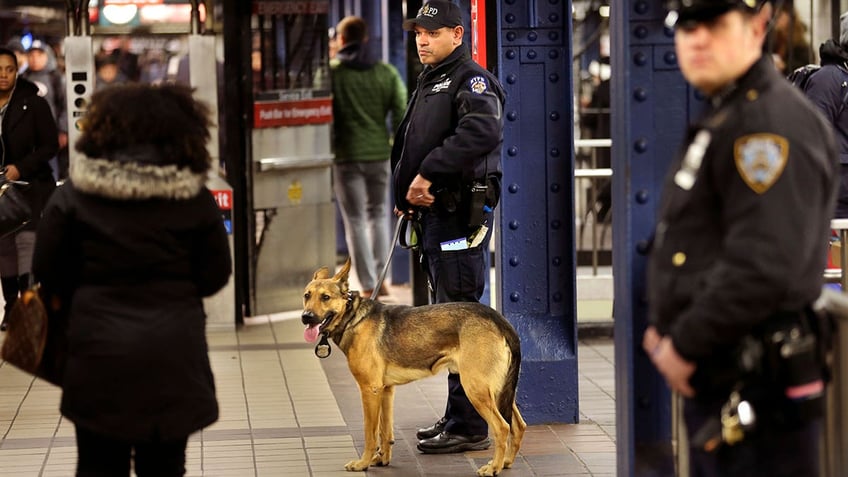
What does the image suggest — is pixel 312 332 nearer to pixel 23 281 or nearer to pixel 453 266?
pixel 453 266

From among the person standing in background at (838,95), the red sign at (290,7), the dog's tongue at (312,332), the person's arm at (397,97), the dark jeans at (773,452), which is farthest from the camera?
the person's arm at (397,97)

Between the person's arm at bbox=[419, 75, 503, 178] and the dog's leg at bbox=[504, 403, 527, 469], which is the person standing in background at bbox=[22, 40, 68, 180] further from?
the dog's leg at bbox=[504, 403, 527, 469]

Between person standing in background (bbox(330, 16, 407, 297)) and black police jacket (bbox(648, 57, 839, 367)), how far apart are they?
314 inches

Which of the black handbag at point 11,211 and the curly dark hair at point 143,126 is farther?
the black handbag at point 11,211

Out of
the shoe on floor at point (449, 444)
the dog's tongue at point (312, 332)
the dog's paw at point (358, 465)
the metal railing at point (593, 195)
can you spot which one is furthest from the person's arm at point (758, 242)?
the metal railing at point (593, 195)

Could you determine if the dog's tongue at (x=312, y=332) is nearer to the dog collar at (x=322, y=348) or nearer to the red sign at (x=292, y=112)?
the dog collar at (x=322, y=348)

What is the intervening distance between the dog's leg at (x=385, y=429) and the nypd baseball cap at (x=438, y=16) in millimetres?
1661

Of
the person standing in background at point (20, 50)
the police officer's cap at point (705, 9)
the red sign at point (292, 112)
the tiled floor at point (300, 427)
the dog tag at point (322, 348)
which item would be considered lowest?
the tiled floor at point (300, 427)

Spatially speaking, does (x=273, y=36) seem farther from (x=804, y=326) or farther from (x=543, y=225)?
(x=804, y=326)

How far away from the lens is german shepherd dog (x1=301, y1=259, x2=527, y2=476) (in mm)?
5906

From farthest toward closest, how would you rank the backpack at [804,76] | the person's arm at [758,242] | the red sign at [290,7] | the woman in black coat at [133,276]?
the red sign at [290,7] → the backpack at [804,76] → the woman in black coat at [133,276] → the person's arm at [758,242]

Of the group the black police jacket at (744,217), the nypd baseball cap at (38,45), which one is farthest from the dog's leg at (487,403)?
the nypd baseball cap at (38,45)

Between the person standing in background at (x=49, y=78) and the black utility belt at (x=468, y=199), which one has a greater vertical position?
the person standing in background at (x=49, y=78)

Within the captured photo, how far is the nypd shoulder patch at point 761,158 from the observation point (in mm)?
3131
